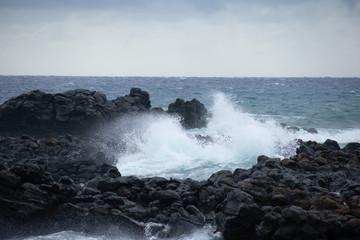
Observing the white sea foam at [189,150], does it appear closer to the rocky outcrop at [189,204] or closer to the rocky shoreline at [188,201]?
the rocky shoreline at [188,201]

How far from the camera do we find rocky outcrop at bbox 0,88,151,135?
18.8m

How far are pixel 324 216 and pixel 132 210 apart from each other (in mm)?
4565

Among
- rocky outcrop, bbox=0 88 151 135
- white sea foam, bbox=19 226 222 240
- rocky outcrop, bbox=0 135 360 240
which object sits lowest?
white sea foam, bbox=19 226 222 240

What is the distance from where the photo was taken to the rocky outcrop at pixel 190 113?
1027 inches

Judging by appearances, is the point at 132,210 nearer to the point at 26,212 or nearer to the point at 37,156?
the point at 26,212

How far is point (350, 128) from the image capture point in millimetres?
27641

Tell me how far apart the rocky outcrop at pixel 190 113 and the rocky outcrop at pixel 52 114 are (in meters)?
6.90

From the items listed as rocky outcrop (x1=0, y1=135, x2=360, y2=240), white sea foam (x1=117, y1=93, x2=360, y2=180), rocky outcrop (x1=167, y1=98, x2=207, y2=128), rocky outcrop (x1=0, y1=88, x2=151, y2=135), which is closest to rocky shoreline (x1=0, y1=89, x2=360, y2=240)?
rocky outcrop (x1=0, y1=135, x2=360, y2=240)

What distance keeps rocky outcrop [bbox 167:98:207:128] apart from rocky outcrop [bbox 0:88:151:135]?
6903mm

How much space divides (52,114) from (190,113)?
1067 cm

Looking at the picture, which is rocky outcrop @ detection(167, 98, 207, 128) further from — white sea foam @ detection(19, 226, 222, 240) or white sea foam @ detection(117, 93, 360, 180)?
white sea foam @ detection(19, 226, 222, 240)

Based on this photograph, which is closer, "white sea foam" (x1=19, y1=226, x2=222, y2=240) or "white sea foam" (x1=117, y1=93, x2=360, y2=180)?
"white sea foam" (x1=19, y1=226, x2=222, y2=240)

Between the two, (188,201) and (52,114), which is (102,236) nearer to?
(188,201)

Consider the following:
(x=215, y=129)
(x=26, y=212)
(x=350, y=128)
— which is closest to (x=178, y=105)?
(x=215, y=129)
